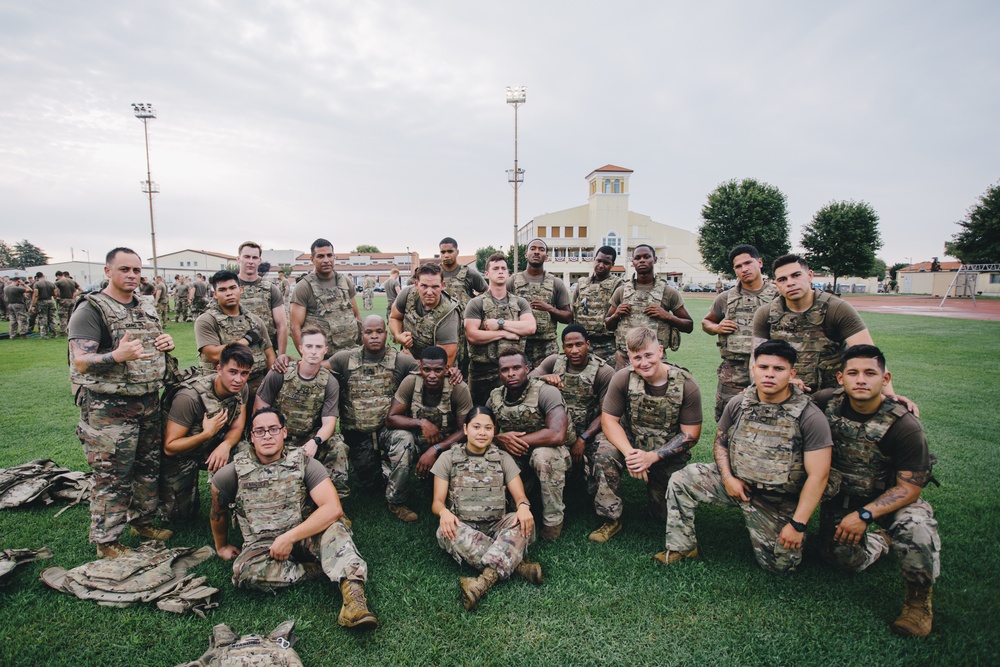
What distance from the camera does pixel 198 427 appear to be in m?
4.71

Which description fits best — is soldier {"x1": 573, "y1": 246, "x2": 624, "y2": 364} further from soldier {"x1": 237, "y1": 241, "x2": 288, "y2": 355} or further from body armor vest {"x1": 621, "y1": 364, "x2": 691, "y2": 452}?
soldier {"x1": 237, "y1": 241, "x2": 288, "y2": 355}

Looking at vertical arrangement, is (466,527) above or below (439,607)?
above

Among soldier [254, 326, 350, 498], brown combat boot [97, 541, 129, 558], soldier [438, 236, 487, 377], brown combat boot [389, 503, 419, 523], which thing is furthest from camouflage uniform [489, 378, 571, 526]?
brown combat boot [97, 541, 129, 558]

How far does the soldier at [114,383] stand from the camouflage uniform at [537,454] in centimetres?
312

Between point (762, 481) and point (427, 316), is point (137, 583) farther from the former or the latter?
point (762, 481)

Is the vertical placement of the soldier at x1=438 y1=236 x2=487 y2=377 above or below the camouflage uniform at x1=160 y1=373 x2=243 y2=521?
above

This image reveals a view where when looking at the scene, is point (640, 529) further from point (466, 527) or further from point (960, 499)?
point (960, 499)

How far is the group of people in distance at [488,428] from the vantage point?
3725 mm

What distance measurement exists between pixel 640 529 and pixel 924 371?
1104 cm

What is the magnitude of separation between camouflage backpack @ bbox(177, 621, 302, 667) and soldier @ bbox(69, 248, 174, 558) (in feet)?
5.96

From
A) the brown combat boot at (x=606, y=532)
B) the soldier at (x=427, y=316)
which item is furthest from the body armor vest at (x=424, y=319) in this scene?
the brown combat boot at (x=606, y=532)

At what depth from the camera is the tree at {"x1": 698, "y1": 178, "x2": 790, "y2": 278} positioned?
39812 mm

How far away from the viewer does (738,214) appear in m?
40.5

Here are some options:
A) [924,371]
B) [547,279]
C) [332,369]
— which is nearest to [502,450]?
[332,369]
